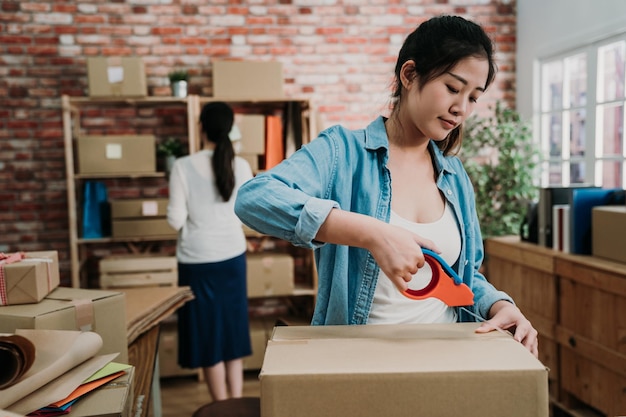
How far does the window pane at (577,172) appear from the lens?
3654mm

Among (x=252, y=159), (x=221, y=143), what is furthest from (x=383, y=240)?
(x=252, y=159)

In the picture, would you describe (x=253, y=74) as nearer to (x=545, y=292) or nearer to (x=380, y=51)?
(x=380, y=51)

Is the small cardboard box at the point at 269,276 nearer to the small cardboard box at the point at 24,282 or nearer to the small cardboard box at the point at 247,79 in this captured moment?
the small cardboard box at the point at 247,79

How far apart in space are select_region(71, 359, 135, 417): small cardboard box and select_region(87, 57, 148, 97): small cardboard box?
2.76 meters

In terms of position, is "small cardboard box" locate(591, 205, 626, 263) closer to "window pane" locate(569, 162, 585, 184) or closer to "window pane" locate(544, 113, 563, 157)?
"window pane" locate(569, 162, 585, 184)

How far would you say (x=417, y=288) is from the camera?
1.09 metres

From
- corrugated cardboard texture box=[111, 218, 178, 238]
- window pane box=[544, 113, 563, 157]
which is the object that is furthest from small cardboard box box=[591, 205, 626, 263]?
corrugated cardboard texture box=[111, 218, 178, 238]

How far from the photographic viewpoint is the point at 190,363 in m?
2.91

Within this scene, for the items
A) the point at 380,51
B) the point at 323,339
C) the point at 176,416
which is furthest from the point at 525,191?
the point at 323,339

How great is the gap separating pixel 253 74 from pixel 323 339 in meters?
3.07

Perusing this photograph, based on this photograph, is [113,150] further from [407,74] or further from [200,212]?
[407,74]

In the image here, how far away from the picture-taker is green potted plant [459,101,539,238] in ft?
12.4

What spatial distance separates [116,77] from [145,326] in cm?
205

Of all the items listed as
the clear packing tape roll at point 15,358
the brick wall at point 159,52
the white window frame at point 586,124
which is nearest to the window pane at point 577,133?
the white window frame at point 586,124
